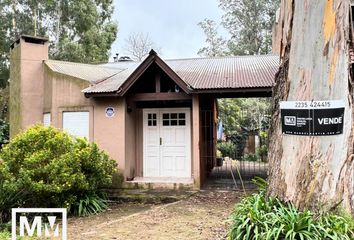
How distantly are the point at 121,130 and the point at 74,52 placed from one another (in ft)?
54.6

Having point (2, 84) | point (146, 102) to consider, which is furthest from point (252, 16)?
point (146, 102)

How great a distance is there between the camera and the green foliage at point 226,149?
66.0 ft

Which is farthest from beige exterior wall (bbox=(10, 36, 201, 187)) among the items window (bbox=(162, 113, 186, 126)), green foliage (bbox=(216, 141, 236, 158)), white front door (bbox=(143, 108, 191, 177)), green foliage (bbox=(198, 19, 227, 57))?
green foliage (bbox=(198, 19, 227, 57))

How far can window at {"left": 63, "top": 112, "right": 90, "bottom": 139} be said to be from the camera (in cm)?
1212

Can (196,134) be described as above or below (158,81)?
below

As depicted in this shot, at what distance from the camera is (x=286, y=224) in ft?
13.2

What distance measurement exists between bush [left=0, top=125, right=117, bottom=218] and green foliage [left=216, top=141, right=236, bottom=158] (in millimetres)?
11264

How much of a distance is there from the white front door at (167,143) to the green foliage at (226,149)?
8.00m

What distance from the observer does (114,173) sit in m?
11.3

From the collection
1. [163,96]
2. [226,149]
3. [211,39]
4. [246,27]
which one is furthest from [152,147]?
[211,39]

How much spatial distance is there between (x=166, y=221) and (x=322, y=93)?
187 inches

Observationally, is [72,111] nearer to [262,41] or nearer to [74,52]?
[74,52]
